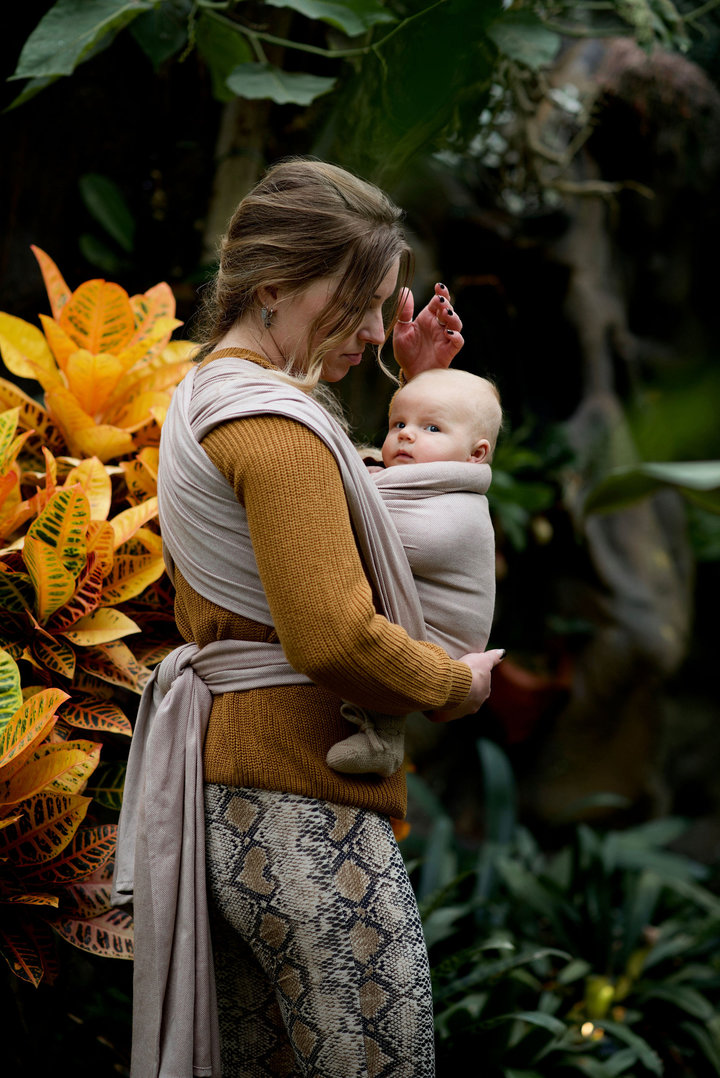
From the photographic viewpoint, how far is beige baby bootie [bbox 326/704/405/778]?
1.10m

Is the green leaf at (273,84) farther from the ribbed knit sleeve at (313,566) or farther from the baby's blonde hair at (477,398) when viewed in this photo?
the ribbed knit sleeve at (313,566)

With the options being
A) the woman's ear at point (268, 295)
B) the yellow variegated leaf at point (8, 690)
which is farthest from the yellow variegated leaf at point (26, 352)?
the woman's ear at point (268, 295)

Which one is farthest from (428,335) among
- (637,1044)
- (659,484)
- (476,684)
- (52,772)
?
(637,1044)

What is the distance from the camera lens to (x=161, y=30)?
2131 mm

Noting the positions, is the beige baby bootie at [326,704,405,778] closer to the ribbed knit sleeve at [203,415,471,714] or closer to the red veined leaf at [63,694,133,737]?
the ribbed knit sleeve at [203,415,471,714]

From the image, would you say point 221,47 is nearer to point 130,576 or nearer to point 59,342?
point 59,342

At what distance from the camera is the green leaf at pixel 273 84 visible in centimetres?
203

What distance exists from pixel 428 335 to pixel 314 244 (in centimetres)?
31

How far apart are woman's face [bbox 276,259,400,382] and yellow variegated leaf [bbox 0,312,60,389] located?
2.27ft

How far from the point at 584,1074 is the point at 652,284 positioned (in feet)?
12.1

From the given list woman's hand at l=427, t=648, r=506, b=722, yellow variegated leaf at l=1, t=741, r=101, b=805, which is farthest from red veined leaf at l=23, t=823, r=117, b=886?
woman's hand at l=427, t=648, r=506, b=722

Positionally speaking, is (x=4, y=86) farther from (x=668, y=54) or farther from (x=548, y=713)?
(x=548, y=713)

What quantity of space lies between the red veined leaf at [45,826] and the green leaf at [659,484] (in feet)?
3.00

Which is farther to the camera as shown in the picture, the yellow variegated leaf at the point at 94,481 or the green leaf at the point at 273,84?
the green leaf at the point at 273,84
